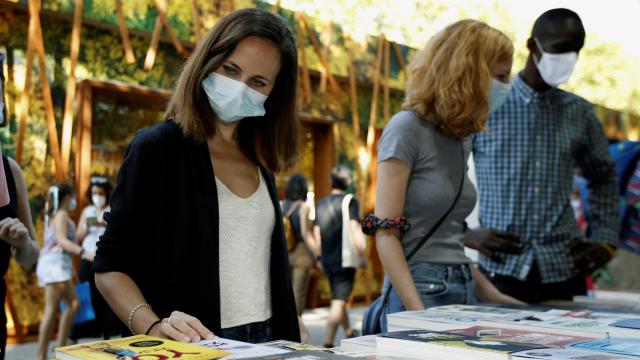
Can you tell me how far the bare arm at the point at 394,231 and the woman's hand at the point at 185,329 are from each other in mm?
715

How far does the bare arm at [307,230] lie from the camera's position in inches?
248

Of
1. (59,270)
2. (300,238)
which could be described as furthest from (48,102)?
(300,238)

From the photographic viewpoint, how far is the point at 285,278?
1702mm

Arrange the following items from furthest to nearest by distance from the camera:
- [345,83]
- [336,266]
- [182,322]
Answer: [345,83]
[336,266]
[182,322]

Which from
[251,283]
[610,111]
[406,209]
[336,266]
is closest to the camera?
[251,283]

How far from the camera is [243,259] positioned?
1.61 meters

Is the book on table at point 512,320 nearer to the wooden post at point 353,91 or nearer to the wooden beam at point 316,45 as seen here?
the wooden beam at point 316,45

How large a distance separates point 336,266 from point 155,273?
490 centimetres

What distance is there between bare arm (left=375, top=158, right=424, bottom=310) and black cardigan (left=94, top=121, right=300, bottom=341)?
Answer: 1.58 ft

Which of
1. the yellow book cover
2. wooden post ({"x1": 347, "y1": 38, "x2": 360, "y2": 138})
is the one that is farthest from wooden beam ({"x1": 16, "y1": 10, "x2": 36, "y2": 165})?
the yellow book cover

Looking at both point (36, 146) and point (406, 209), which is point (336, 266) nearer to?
point (36, 146)

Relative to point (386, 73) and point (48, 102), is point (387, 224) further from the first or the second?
point (386, 73)

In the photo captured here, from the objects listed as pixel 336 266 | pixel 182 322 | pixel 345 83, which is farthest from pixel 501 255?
pixel 345 83

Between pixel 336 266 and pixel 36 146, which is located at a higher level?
pixel 36 146
